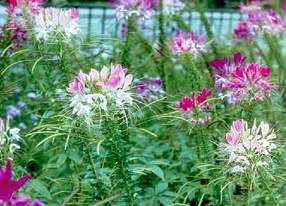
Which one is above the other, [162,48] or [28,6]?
[28,6]

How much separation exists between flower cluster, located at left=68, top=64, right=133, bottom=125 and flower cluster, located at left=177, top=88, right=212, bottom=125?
1.11 feet

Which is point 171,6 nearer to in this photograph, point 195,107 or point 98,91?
point 195,107

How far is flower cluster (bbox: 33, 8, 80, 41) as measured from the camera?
6.98ft

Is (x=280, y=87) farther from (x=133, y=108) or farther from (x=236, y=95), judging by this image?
(x=133, y=108)

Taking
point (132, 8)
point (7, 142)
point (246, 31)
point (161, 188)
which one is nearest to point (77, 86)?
point (7, 142)

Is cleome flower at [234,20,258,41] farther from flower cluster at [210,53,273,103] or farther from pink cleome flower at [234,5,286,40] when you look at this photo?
flower cluster at [210,53,273,103]

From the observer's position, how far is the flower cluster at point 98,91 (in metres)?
1.74

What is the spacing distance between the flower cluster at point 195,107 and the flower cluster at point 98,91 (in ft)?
1.11

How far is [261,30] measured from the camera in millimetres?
3191

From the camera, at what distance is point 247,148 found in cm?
181

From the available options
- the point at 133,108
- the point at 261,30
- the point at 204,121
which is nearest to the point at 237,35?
the point at 261,30

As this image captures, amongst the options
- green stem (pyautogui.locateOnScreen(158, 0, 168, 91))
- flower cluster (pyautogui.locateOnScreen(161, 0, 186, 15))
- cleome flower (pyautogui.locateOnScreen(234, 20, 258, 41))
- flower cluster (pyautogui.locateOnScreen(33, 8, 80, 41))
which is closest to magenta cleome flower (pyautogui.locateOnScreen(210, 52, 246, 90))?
flower cluster (pyautogui.locateOnScreen(33, 8, 80, 41))

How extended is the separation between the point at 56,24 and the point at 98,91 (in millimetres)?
452

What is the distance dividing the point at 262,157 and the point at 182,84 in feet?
6.10
